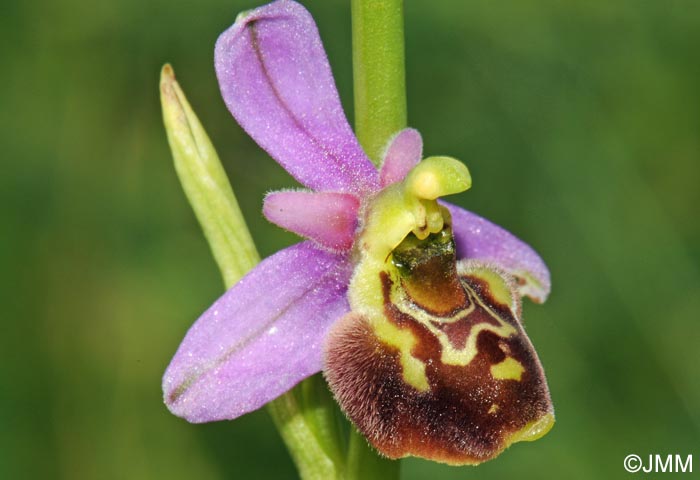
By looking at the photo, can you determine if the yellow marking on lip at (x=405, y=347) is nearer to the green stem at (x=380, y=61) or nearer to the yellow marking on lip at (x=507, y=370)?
the yellow marking on lip at (x=507, y=370)

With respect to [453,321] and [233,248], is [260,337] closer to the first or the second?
[233,248]

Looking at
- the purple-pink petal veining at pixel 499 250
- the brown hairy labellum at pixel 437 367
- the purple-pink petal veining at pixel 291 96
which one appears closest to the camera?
the brown hairy labellum at pixel 437 367

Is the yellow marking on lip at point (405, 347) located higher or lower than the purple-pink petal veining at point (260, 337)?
lower

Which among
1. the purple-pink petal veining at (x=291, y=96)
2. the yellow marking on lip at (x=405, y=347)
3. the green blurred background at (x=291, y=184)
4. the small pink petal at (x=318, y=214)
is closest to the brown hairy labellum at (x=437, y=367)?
the yellow marking on lip at (x=405, y=347)

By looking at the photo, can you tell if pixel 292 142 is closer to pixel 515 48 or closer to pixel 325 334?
pixel 325 334

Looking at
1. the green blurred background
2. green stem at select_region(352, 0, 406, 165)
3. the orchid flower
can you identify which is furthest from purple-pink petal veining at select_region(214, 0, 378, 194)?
the green blurred background
